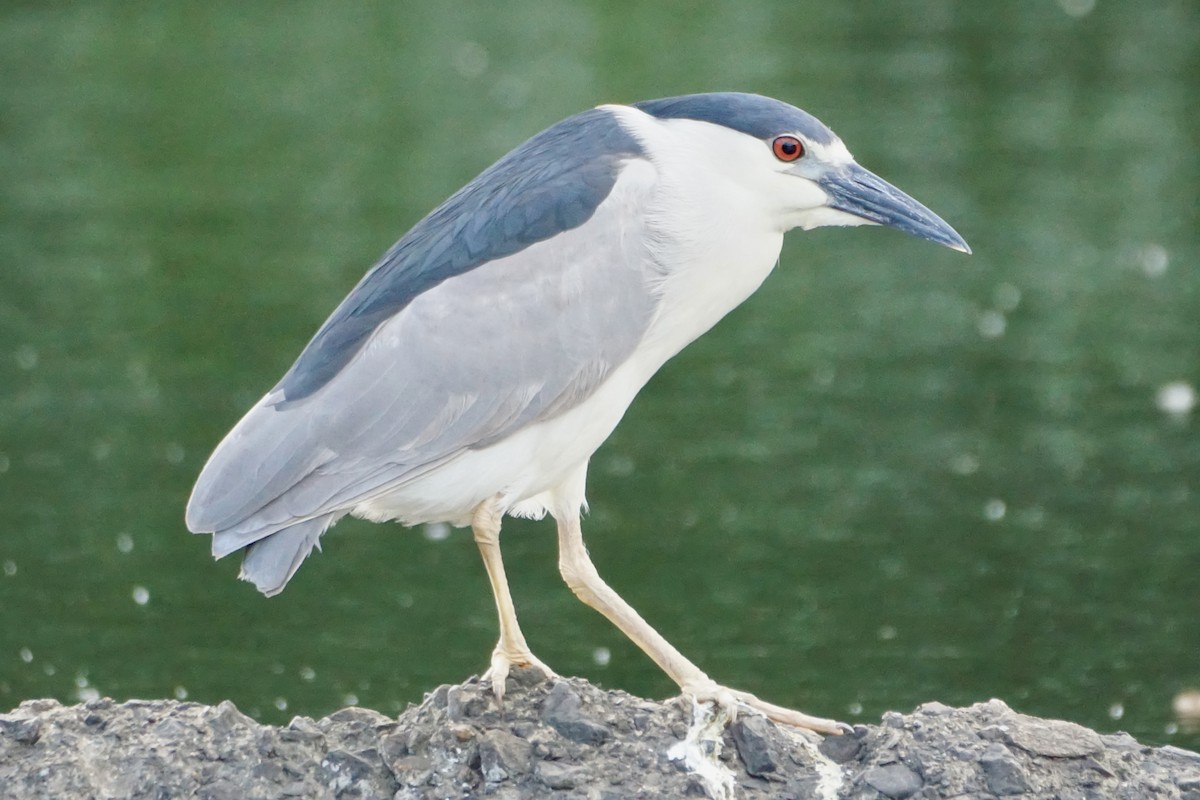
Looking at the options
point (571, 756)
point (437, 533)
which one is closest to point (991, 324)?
point (437, 533)

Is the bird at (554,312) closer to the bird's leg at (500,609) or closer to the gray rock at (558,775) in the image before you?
the bird's leg at (500,609)

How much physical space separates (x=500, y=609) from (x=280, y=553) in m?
0.64

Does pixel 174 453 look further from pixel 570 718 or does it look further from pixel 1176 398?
pixel 570 718

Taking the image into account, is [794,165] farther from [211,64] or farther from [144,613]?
[211,64]

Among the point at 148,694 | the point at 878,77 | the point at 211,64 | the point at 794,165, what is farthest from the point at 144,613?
the point at 211,64

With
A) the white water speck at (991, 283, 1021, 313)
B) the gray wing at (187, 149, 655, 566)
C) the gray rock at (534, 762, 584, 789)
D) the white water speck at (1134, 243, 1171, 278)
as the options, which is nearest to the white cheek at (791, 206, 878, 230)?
the gray wing at (187, 149, 655, 566)

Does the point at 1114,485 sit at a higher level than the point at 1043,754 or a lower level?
higher

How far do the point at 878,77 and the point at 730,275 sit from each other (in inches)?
522

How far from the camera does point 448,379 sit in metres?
4.80

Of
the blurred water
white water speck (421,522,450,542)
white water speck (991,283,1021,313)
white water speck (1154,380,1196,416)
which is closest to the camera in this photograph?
the blurred water

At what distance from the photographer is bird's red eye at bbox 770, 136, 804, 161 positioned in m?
4.87

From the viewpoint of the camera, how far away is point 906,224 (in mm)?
4941

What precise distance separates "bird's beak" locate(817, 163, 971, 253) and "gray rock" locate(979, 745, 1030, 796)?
4.07 ft

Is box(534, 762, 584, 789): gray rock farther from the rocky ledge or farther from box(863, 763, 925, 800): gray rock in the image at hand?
box(863, 763, 925, 800): gray rock
